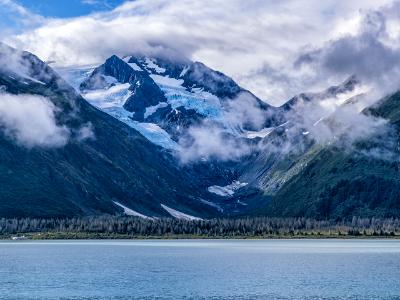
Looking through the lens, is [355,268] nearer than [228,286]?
No

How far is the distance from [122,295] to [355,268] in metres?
74.8

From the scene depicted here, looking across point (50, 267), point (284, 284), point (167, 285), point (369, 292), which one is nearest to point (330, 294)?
point (369, 292)

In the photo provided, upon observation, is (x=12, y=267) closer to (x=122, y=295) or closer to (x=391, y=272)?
(x=122, y=295)

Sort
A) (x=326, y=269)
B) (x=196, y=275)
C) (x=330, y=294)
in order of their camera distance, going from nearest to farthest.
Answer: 1. (x=330, y=294)
2. (x=196, y=275)
3. (x=326, y=269)

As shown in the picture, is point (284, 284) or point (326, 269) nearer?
point (284, 284)

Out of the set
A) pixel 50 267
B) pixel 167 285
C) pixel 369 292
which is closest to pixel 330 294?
pixel 369 292

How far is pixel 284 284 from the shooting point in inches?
5856

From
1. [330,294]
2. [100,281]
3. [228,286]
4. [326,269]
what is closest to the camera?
[330,294]

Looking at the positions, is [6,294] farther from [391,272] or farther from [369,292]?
[391,272]

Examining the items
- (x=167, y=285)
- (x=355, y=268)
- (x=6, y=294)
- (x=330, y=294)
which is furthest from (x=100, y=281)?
(x=355, y=268)

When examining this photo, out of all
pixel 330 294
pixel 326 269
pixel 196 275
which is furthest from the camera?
pixel 326 269

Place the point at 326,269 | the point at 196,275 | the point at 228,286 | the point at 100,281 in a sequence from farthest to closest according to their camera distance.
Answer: the point at 326,269, the point at 196,275, the point at 100,281, the point at 228,286

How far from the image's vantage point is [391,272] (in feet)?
564

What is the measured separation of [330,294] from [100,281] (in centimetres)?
5069
